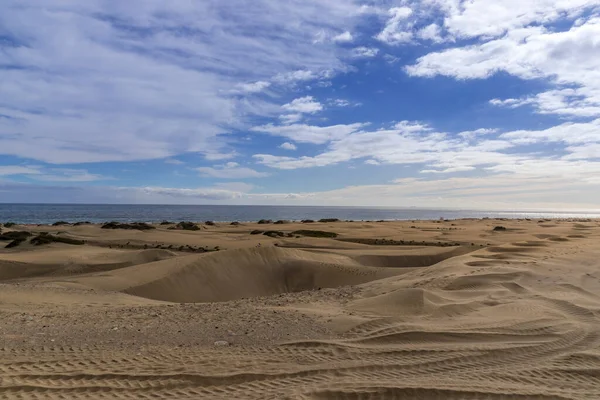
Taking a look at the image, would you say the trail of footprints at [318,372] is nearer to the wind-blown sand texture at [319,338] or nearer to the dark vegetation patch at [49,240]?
the wind-blown sand texture at [319,338]

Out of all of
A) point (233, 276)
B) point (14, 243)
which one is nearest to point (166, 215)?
point (14, 243)

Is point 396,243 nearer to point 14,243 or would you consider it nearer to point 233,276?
point 233,276

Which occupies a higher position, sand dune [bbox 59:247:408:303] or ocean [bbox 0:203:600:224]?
ocean [bbox 0:203:600:224]

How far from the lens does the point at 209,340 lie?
6164mm

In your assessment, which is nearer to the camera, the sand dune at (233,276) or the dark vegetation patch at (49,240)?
the sand dune at (233,276)

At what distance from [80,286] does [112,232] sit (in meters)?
16.8

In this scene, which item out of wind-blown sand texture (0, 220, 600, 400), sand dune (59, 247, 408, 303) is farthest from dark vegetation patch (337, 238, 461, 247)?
wind-blown sand texture (0, 220, 600, 400)

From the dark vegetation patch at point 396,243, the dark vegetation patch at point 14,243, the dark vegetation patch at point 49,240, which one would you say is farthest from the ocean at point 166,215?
the dark vegetation patch at point 396,243

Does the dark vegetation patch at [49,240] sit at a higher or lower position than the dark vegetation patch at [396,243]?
higher

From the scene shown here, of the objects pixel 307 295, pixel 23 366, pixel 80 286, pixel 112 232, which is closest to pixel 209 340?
pixel 23 366

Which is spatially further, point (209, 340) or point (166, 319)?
point (166, 319)

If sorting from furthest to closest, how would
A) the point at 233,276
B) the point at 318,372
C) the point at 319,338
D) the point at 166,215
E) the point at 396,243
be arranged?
the point at 166,215, the point at 396,243, the point at 233,276, the point at 319,338, the point at 318,372

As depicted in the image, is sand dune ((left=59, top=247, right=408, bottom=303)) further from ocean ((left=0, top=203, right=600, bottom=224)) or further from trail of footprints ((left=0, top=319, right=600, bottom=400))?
ocean ((left=0, top=203, right=600, bottom=224))

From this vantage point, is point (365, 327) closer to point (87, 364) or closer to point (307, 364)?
point (307, 364)
